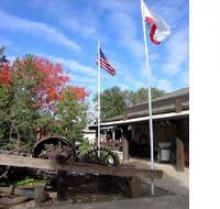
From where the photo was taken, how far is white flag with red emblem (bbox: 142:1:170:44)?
12055 millimetres

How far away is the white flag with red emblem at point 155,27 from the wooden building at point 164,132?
19.6ft

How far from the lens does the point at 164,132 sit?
1015 inches

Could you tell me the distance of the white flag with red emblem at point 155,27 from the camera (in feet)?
39.5

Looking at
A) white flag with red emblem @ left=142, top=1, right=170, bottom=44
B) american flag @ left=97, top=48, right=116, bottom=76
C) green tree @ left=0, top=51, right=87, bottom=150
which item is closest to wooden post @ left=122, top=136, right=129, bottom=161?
american flag @ left=97, top=48, right=116, bottom=76

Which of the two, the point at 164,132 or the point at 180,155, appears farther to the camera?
the point at 164,132

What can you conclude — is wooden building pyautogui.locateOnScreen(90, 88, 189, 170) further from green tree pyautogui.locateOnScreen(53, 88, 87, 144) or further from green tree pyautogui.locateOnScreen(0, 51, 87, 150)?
green tree pyautogui.locateOnScreen(0, 51, 87, 150)

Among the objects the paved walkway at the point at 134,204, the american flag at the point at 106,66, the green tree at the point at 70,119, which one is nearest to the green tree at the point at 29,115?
the green tree at the point at 70,119

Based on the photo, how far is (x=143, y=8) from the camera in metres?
12.2

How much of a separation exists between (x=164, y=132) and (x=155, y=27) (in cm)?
1434

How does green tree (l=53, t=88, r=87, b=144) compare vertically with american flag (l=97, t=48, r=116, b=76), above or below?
below

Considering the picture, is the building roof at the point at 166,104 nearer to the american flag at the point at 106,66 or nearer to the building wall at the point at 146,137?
the building wall at the point at 146,137

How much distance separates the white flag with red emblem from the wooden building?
5.98 metres

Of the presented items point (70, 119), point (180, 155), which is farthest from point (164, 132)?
point (70, 119)

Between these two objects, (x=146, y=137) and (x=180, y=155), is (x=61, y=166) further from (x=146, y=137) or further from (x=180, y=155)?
A: (x=146, y=137)
